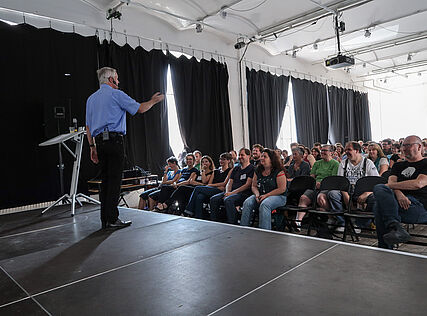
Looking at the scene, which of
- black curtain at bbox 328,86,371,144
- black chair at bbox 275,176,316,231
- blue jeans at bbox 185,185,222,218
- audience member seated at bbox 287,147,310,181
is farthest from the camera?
black curtain at bbox 328,86,371,144

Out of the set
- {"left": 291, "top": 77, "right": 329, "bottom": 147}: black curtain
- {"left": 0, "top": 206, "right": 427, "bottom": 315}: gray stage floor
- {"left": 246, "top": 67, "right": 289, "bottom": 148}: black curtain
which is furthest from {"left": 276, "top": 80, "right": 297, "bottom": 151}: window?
{"left": 0, "top": 206, "right": 427, "bottom": 315}: gray stage floor

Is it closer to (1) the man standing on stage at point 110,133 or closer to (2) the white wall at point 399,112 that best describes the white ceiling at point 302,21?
(1) the man standing on stage at point 110,133

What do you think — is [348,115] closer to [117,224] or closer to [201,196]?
[201,196]

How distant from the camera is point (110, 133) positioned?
2707mm

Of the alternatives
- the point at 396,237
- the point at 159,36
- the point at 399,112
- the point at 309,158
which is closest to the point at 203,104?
the point at 159,36

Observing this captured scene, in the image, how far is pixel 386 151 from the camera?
6.53 meters

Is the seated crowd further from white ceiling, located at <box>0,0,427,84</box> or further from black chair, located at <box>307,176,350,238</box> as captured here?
white ceiling, located at <box>0,0,427,84</box>

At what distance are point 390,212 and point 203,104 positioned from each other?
5.58m

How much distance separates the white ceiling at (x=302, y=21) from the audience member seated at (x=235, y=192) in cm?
338

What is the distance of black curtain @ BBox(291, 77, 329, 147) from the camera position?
1048 centimetres

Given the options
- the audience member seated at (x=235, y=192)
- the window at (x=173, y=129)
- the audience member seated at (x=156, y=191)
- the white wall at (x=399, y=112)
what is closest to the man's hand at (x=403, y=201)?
the audience member seated at (x=235, y=192)

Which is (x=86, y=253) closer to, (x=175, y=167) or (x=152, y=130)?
(x=175, y=167)

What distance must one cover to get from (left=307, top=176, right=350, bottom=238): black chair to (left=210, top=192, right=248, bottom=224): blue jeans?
0.85 metres

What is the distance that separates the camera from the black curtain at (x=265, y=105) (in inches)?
350
